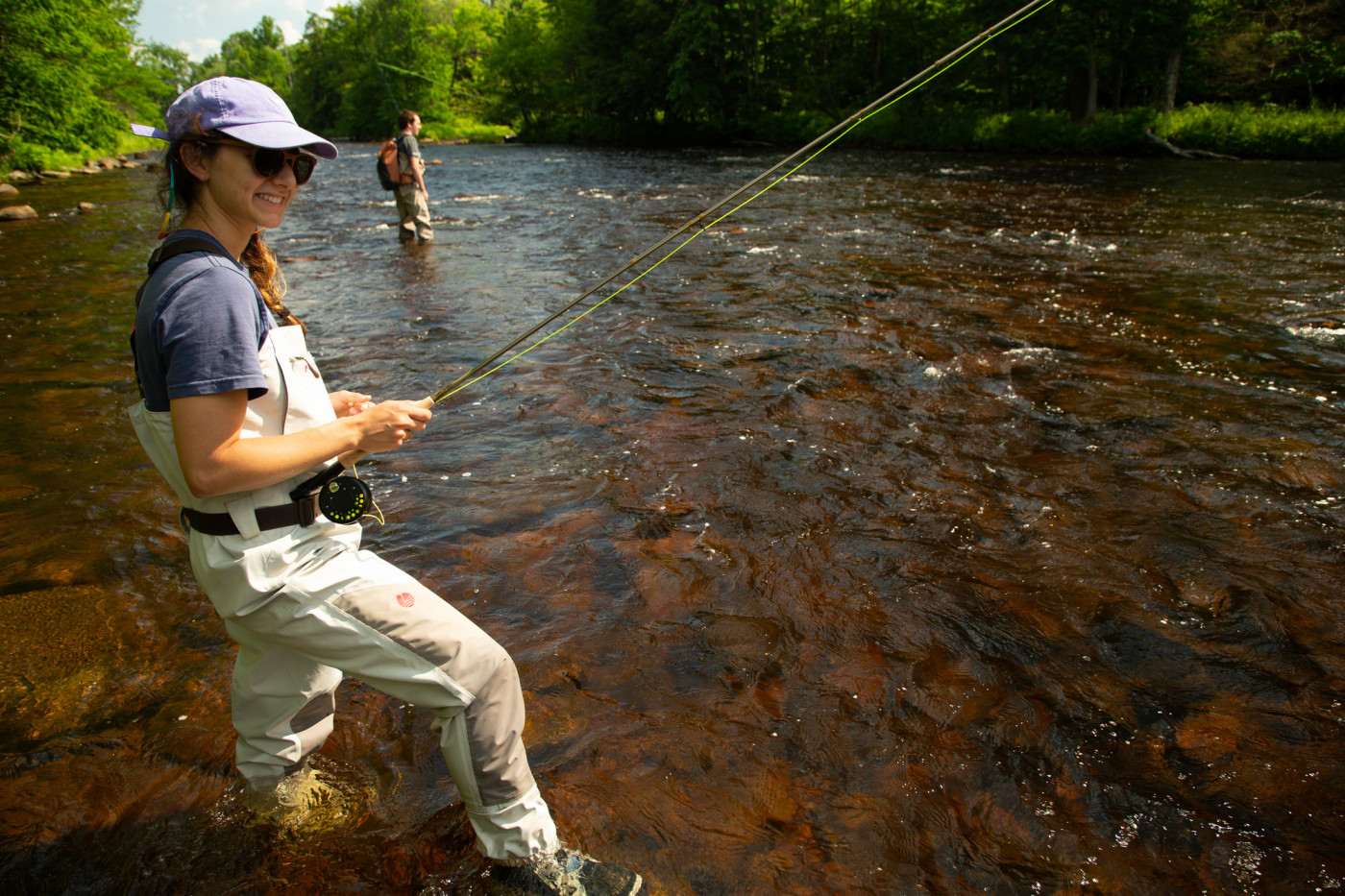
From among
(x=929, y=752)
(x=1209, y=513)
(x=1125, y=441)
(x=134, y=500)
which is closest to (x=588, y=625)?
(x=929, y=752)

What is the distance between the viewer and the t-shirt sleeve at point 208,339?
167 centimetres

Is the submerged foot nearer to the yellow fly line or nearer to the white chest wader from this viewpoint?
the white chest wader

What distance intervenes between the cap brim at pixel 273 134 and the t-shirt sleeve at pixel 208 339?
30 centimetres

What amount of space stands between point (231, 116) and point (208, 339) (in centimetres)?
54

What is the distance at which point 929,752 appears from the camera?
9.40 feet

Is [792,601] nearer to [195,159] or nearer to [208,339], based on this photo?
[208,339]

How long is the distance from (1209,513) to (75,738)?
5544mm

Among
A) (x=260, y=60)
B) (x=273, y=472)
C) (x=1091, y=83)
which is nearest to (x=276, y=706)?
(x=273, y=472)

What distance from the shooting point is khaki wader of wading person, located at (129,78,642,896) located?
1.72m

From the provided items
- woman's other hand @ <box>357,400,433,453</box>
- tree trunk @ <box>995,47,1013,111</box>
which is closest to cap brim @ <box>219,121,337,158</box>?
woman's other hand @ <box>357,400,433,453</box>

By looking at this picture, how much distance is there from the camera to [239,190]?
186cm

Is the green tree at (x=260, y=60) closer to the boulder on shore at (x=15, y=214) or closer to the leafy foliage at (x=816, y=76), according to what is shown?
the leafy foliage at (x=816, y=76)

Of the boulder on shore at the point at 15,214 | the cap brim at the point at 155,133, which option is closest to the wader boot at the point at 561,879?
the cap brim at the point at 155,133

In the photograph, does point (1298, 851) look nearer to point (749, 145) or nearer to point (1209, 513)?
point (1209, 513)
